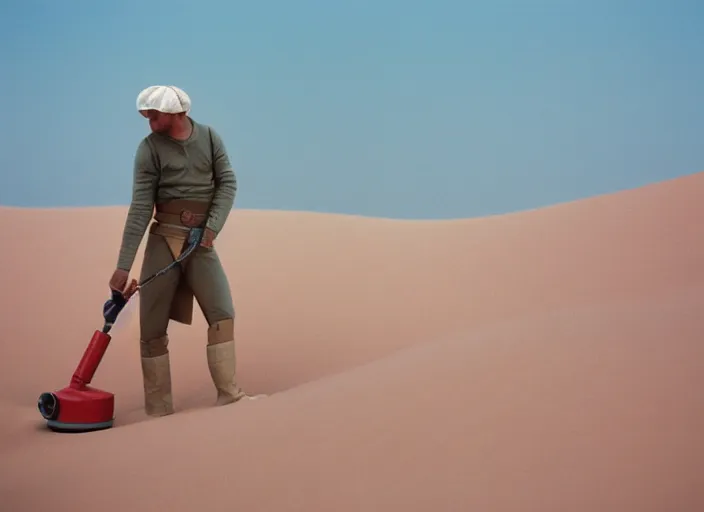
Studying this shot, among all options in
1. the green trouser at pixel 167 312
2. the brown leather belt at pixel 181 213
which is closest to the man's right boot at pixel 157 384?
the green trouser at pixel 167 312

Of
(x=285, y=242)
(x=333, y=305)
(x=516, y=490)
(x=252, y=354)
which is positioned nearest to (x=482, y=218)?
(x=285, y=242)

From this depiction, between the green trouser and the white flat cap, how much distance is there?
578mm

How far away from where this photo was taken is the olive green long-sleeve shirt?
148 inches

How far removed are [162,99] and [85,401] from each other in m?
1.31

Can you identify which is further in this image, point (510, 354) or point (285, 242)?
point (285, 242)

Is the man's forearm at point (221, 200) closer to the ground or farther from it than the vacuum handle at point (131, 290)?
farther from it

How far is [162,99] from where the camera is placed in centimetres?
363

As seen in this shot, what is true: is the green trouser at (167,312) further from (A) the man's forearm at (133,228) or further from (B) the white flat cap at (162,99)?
(B) the white flat cap at (162,99)

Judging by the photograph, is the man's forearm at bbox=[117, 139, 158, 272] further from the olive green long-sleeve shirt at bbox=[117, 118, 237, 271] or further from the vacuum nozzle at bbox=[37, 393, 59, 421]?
the vacuum nozzle at bbox=[37, 393, 59, 421]

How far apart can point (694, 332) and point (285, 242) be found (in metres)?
5.22

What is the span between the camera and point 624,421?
2156 mm

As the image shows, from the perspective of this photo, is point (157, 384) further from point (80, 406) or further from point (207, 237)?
point (207, 237)

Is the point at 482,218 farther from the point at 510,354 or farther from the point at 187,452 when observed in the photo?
the point at 187,452

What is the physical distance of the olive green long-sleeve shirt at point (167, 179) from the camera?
3750 millimetres
